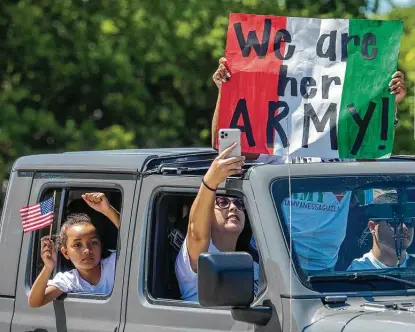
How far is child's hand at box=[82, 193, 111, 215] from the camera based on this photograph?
588 cm

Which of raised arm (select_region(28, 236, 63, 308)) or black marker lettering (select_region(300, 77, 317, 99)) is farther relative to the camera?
raised arm (select_region(28, 236, 63, 308))

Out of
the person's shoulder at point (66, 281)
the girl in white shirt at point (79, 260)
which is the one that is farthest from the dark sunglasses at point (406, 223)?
the person's shoulder at point (66, 281)

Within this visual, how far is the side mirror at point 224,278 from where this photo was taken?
15.0 ft

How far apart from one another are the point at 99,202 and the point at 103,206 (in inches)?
1.3

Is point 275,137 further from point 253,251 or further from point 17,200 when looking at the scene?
point 17,200

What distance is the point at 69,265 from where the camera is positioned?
612 centimetres

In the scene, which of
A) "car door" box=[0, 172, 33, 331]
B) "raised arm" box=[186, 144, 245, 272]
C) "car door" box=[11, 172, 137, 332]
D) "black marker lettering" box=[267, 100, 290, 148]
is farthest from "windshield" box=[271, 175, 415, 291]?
"car door" box=[0, 172, 33, 331]

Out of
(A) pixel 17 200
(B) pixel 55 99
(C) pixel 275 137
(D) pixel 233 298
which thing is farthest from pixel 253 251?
(B) pixel 55 99

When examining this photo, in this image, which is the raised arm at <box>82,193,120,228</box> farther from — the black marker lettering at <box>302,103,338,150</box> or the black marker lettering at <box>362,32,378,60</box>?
the black marker lettering at <box>362,32,378,60</box>

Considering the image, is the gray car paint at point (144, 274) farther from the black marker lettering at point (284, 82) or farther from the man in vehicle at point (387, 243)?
the black marker lettering at point (284, 82)

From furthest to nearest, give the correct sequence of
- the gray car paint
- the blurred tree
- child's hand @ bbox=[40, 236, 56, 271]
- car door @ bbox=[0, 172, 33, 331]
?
the blurred tree
car door @ bbox=[0, 172, 33, 331]
child's hand @ bbox=[40, 236, 56, 271]
the gray car paint

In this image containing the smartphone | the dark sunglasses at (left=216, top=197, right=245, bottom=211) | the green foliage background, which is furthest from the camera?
the green foliage background

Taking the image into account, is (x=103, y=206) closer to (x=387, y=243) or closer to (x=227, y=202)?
(x=227, y=202)

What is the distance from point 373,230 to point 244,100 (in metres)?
0.78
